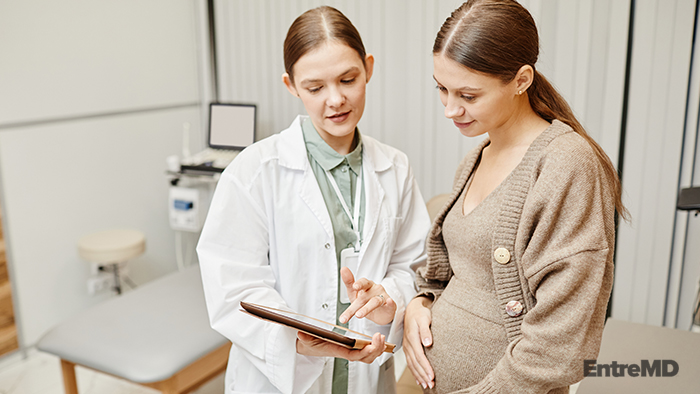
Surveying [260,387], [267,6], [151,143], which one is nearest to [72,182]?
[151,143]

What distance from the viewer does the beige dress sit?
1.08 meters

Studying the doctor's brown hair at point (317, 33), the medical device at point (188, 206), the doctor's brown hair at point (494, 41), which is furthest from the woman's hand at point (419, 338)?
the medical device at point (188, 206)

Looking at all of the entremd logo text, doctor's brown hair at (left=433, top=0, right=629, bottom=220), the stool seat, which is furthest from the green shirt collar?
the stool seat

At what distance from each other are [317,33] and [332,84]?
0.12m

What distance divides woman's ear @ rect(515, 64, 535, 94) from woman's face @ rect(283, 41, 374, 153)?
0.38 metres

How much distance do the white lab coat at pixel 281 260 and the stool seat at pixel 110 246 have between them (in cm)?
176

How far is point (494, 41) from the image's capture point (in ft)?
3.20

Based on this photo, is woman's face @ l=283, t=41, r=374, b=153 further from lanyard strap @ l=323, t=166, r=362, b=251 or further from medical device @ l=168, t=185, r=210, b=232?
medical device @ l=168, t=185, r=210, b=232

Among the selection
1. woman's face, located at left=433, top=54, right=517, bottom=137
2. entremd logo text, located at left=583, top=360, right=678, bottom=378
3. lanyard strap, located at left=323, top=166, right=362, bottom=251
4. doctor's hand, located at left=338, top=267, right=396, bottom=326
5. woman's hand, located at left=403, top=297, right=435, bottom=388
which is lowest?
entremd logo text, located at left=583, top=360, right=678, bottom=378

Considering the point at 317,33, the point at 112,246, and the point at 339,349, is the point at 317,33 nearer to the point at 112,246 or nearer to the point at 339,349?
the point at 339,349

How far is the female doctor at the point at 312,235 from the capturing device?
1240 mm

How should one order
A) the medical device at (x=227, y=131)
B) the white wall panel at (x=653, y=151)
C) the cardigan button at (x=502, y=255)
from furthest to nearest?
1. the medical device at (x=227, y=131)
2. the white wall panel at (x=653, y=151)
3. the cardigan button at (x=502, y=255)

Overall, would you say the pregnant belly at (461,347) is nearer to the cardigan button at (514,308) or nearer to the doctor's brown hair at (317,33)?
the cardigan button at (514,308)

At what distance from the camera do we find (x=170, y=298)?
7.61ft
